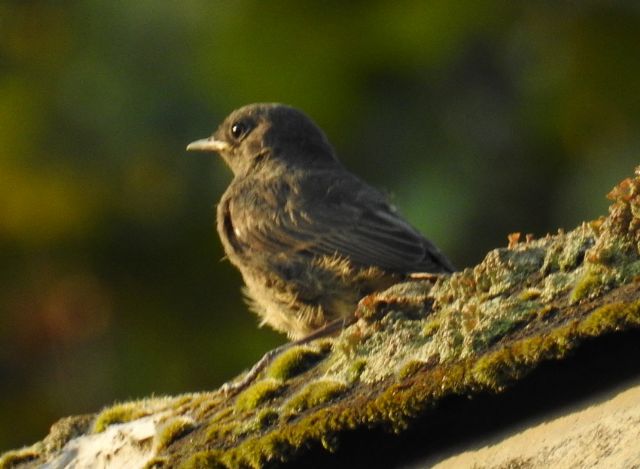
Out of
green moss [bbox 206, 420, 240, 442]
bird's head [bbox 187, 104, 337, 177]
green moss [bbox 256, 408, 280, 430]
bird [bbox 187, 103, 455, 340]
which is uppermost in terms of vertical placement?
bird's head [bbox 187, 104, 337, 177]

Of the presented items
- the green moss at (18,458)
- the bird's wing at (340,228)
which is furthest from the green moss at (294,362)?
the bird's wing at (340,228)

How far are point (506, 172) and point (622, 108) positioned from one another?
3.22 feet

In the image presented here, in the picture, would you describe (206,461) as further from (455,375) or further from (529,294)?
(529,294)

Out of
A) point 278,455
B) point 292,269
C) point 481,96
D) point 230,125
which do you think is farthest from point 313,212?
point 278,455

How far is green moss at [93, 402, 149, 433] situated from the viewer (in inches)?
189

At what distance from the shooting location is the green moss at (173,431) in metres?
4.29

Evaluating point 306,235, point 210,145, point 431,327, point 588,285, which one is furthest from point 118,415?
point 210,145

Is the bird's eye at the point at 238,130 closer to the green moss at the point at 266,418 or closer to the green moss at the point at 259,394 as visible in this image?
the green moss at the point at 259,394

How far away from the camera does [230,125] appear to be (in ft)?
29.9

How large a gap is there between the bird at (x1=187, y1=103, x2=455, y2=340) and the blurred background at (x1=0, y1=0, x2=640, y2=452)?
964mm

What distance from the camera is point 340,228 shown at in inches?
294

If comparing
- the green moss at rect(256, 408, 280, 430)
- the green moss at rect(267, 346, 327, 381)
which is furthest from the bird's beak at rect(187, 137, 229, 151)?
the green moss at rect(256, 408, 280, 430)

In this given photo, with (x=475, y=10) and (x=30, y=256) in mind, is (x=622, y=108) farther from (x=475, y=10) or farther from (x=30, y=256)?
(x=30, y=256)

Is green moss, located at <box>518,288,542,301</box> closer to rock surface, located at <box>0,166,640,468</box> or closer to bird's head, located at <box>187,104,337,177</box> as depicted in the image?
rock surface, located at <box>0,166,640,468</box>
